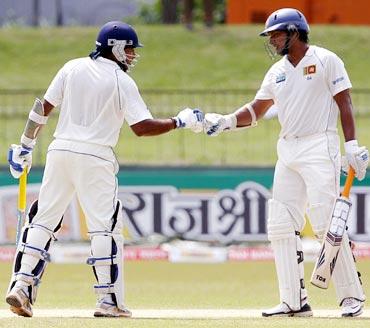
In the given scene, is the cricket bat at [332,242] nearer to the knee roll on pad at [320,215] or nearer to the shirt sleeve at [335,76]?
the knee roll on pad at [320,215]

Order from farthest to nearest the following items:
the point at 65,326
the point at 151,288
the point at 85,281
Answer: the point at 85,281 → the point at 151,288 → the point at 65,326

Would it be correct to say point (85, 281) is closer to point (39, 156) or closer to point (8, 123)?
point (39, 156)

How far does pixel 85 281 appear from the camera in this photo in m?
14.0

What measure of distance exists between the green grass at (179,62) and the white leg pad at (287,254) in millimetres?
10982

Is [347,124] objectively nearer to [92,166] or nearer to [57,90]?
[92,166]

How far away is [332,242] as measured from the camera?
8.91 metres

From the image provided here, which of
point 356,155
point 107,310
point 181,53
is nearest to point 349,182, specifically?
point 356,155

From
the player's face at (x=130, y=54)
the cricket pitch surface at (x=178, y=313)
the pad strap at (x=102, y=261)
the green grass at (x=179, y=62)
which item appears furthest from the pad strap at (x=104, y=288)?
the green grass at (x=179, y=62)

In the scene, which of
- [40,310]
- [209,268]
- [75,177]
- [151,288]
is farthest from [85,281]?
[75,177]

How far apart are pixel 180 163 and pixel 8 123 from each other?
3098 millimetres

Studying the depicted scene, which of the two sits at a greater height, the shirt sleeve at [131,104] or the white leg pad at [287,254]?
the shirt sleeve at [131,104]

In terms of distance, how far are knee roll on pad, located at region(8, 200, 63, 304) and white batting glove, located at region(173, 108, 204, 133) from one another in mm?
1066

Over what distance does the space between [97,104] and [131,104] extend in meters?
0.22

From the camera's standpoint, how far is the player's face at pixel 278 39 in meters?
9.22
